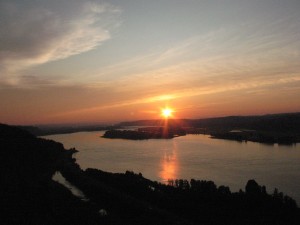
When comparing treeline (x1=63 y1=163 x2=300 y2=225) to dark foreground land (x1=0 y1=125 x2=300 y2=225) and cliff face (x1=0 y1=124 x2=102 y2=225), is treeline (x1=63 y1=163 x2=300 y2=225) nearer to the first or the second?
dark foreground land (x1=0 y1=125 x2=300 y2=225)

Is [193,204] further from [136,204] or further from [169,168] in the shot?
[169,168]

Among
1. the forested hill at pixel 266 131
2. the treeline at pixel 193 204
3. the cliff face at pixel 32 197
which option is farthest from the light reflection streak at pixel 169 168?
the forested hill at pixel 266 131

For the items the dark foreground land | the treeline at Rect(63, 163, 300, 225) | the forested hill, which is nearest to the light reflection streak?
the dark foreground land

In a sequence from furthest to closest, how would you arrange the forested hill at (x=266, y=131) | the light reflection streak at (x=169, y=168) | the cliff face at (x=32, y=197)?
1. the forested hill at (x=266, y=131)
2. the light reflection streak at (x=169, y=168)
3. the cliff face at (x=32, y=197)

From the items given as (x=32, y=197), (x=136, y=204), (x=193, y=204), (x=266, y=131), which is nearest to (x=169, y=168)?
(x=136, y=204)

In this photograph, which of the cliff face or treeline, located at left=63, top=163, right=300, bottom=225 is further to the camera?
the cliff face

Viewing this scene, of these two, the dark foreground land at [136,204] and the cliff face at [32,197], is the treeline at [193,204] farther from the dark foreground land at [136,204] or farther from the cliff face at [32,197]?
the cliff face at [32,197]

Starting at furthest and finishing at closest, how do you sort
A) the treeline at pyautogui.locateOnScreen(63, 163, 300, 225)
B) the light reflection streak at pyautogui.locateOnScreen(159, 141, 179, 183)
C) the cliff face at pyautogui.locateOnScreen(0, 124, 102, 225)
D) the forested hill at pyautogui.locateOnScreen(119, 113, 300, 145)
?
1. the forested hill at pyautogui.locateOnScreen(119, 113, 300, 145)
2. the light reflection streak at pyautogui.locateOnScreen(159, 141, 179, 183)
3. the cliff face at pyautogui.locateOnScreen(0, 124, 102, 225)
4. the treeline at pyautogui.locateOnScreen(63, 163, 300, 225)

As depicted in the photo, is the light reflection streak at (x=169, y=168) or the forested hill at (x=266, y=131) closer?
the light reflection streak at (x=169, y=168)
